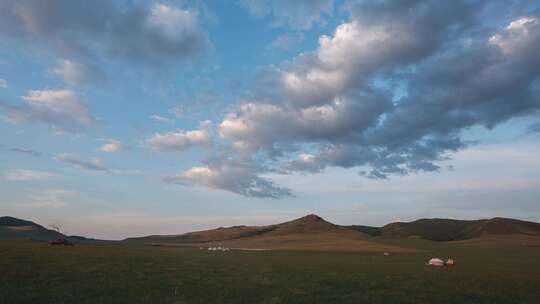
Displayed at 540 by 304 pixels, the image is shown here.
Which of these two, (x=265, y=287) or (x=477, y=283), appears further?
(x=477, y=283)

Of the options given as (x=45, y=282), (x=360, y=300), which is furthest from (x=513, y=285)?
(x=45, y=282)

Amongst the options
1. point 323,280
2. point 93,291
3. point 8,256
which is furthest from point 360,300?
point 8,256

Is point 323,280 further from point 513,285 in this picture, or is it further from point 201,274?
point 513,285

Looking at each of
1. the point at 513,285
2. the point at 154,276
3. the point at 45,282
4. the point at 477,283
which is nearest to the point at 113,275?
the point at 154,276

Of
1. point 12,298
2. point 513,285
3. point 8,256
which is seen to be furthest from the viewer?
point 8,256

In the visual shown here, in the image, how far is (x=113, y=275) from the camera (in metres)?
29.0

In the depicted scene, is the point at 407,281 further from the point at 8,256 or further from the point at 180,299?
the point at 8,256

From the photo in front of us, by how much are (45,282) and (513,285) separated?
28806 millimetres

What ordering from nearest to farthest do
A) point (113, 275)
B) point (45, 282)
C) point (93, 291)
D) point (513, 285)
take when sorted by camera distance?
1. point (93, 291)
2. point (45, 282)
3. point (113, 275)
4. point (513, 285)

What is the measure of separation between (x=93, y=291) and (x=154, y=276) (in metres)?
7.17

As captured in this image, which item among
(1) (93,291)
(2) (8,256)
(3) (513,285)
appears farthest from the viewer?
(2) (8,256)

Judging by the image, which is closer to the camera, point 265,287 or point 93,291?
point 93,291

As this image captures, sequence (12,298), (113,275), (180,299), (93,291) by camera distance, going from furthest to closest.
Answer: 1. (113,275)
2. (93,291)
3. (180,299)
4. (12,298)

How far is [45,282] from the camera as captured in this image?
24906 mm
